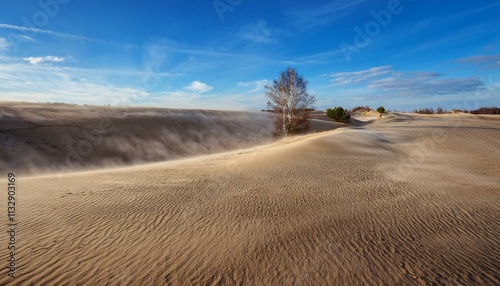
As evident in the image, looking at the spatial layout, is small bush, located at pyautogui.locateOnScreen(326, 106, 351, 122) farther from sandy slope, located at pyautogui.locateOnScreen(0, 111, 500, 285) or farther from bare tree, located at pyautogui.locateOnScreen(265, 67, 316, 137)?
sandy slope, located at pyautogui.locateOnScreen(0, 111, 500, 285)

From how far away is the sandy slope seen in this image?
4.69 metres

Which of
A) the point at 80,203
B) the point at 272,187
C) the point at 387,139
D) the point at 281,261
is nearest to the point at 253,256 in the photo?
the point at 281,261

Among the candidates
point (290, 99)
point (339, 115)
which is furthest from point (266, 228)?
point (339, 115)

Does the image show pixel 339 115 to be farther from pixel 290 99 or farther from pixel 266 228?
pixel 266 228

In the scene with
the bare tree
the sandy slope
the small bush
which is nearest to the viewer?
the sandy slope

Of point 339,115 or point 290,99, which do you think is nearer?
point 290,99

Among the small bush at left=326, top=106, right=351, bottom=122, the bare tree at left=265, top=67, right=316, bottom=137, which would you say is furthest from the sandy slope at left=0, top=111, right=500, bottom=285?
the small bush at left=326, top=106, right=351, bottom=122

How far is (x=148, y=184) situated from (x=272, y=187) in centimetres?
512

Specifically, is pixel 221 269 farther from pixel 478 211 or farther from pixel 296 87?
pixel 296 87

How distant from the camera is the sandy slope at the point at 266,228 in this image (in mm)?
4688

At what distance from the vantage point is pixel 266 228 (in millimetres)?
6418

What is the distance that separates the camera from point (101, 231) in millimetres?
6375

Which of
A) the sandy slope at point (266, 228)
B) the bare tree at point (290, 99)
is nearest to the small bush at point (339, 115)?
the bare tree at point (290, 99)

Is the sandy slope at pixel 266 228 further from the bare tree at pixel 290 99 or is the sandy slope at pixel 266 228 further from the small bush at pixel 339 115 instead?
the small bush at pixel 339 115
